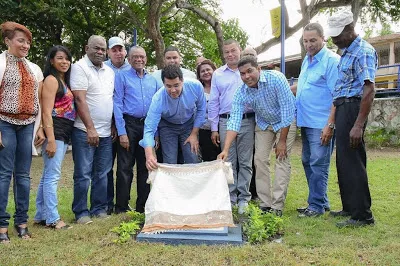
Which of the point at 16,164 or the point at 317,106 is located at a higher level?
the point at 317,106

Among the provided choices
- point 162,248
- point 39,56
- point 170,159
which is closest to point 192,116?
point 170,159

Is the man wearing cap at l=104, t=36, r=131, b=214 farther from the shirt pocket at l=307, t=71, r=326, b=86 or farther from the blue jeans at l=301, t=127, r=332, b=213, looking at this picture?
the blue jeans at l=301, t=127, r=332, b=213

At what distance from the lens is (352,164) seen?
4.24m

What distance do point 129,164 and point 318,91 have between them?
2358 mm

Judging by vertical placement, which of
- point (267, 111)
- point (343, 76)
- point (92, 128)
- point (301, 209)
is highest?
point (343, 76)

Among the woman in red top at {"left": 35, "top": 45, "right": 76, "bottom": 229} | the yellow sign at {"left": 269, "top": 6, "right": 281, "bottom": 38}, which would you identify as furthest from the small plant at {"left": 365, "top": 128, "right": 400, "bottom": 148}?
the woman in red top at {"left": 35, "top": 45, "right": 76, "bottom": 229}

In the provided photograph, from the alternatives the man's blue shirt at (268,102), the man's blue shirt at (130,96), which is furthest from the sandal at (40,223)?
the man's blue shirt at (268,102)

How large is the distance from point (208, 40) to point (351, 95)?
636 inches

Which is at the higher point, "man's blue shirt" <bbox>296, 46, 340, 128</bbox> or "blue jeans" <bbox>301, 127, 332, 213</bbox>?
"man's blue shirt" <bbox>296, 46, 340, 128</bbox>

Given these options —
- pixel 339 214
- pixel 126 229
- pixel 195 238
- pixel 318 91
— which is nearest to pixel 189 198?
pixel 195 238

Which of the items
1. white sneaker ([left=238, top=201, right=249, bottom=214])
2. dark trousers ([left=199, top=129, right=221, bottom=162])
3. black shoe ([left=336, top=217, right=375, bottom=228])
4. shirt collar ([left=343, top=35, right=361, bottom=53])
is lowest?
black shoe ([left=336, top=217, right=375, bottom=228])

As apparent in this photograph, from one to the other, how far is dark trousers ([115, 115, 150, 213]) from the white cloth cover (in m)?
0.90

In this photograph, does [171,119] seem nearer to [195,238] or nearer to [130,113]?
[130,113]

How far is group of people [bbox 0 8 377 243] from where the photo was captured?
13.5 ft
